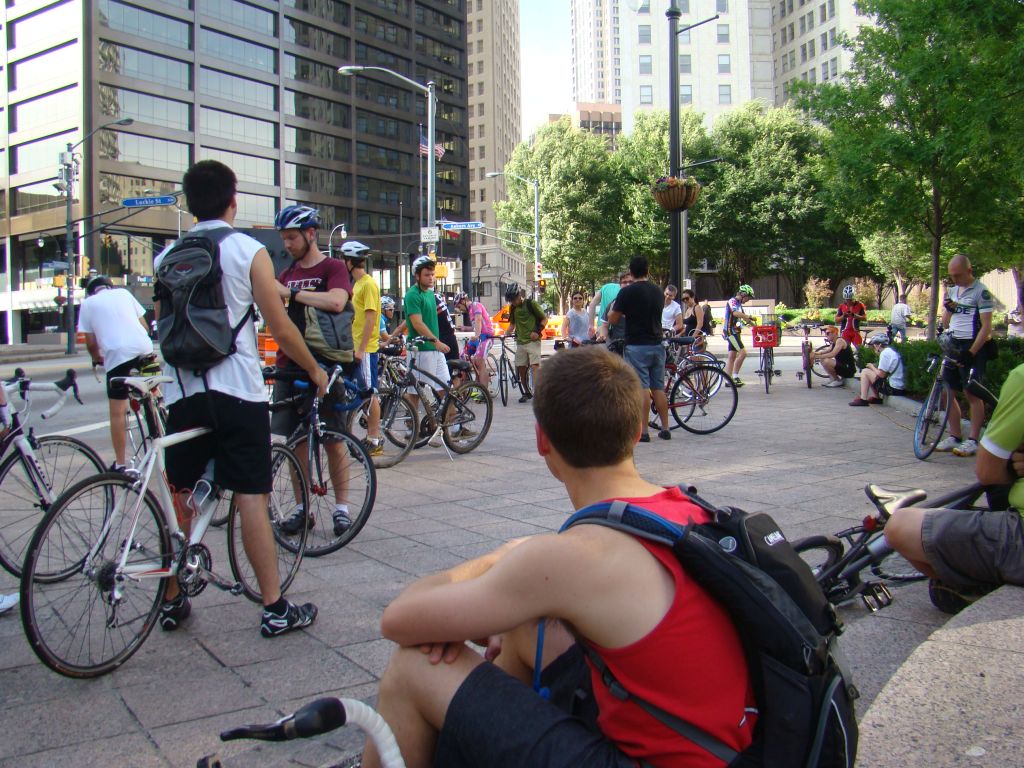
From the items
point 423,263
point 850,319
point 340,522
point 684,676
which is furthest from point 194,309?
point 850,319

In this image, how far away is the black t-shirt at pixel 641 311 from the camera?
8.95 metres

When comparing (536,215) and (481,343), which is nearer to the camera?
(481,343)

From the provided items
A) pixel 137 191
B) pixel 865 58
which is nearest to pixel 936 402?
pixel 865 58

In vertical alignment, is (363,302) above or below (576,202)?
below

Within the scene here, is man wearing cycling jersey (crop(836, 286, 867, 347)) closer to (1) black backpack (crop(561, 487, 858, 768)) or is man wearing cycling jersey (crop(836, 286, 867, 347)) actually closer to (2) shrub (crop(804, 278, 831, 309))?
(1) black backpack (crop(561, 487, 858, 768))

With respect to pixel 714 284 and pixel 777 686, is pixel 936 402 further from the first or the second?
pixel 714 284

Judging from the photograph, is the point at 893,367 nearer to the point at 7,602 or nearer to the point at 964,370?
the point at 964,370

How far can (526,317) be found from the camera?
13320mm

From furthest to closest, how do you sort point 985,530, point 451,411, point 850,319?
point 850,319 → point 451,411 → point 985,530

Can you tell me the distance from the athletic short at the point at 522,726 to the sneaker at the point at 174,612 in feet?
7.45

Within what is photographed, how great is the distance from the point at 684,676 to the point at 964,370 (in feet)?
25.1

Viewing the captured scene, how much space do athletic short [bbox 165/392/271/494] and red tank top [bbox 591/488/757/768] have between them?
7.56ft

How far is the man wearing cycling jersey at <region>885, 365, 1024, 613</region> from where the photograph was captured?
319cm

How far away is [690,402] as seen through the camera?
984cm
